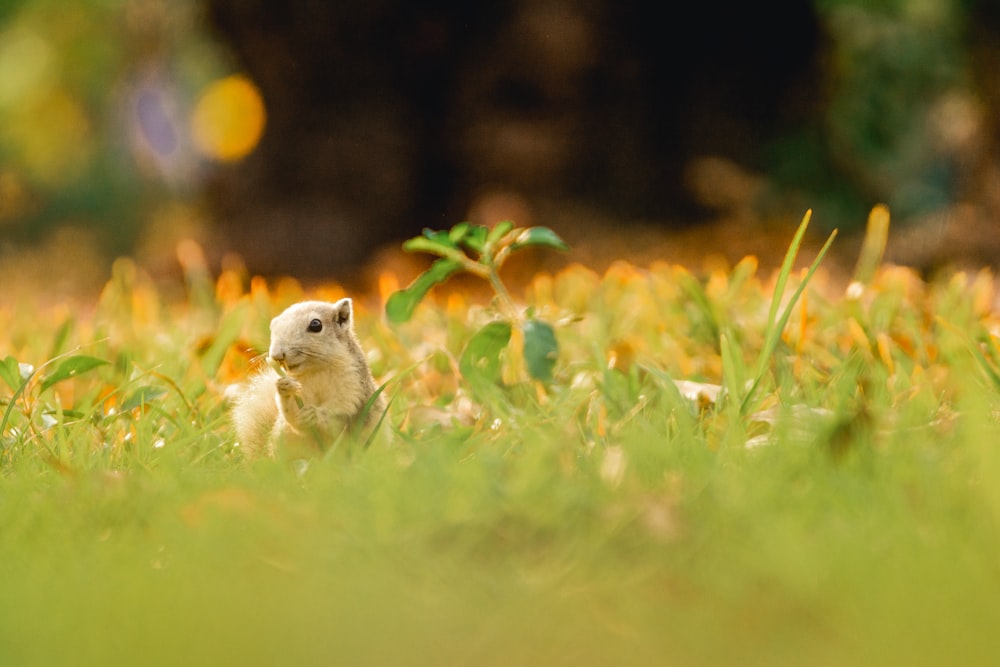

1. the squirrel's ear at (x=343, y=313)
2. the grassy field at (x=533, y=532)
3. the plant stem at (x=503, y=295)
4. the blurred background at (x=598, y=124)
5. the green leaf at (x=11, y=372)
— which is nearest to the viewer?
the grassy field at (x=533, y=532)

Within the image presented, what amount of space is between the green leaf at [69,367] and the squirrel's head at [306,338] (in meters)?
0.45

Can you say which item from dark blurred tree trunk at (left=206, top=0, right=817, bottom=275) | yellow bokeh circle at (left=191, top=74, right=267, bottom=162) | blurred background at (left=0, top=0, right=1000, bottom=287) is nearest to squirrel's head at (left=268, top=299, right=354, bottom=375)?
blurred background at (left=0, top=0, right=1000, bottom=287)

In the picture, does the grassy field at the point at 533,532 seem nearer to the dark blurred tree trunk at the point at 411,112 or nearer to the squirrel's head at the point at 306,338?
the squirrel's head at the point at 306,338

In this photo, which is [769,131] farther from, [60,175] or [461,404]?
[60,175]

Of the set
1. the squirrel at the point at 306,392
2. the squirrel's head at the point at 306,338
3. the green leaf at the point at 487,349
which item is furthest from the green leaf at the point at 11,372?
the green leaf at the point at 487,349

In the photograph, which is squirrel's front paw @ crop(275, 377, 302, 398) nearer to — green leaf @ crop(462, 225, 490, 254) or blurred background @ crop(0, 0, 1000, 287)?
green leaf @ crop(462, 225, 490, 254)

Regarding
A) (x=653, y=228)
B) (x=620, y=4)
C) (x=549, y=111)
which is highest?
(x=620, y=4)

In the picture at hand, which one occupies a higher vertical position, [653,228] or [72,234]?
[653,228]

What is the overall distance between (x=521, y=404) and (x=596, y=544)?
43.3 inches

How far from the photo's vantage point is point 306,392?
6.63ft

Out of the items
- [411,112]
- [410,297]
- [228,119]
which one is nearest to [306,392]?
[410,297]

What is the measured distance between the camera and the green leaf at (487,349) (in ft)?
7.60

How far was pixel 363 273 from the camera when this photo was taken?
5844mm

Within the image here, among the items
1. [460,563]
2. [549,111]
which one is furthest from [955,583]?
[549,111]
